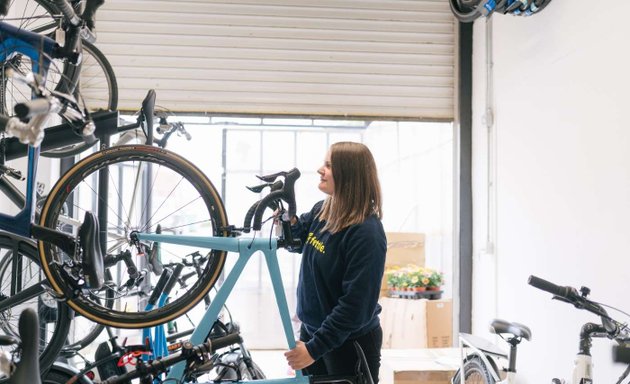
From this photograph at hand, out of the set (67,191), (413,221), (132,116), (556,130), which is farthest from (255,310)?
(67,191)

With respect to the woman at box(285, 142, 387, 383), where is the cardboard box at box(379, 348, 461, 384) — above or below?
below

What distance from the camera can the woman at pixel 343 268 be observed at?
5.97ft

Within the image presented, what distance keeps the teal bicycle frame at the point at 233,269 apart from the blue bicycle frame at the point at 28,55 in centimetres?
35

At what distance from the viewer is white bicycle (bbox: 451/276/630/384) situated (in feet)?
6.56

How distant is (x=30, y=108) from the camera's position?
3.64 feet

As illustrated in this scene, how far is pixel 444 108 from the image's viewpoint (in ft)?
12.9

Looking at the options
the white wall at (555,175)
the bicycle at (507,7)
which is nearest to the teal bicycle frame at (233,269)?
the white wall at (555,175)

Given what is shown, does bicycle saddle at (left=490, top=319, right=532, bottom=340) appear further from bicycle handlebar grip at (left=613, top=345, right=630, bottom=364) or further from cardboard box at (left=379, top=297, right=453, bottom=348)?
cardboard box at (left=379, top=297, right=453, bottom=348)

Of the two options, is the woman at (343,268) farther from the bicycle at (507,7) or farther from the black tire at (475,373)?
the bicycle at (507,7)

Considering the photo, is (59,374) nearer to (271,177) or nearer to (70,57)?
(271,177)

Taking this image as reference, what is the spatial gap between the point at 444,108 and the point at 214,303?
2574mm

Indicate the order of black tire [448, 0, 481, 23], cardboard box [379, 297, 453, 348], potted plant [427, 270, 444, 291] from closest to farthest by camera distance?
black tire [448, 0, 481, 23] < cardboard box [379, 297, 453, 348] < potted plant [427, 270, 444, 291]

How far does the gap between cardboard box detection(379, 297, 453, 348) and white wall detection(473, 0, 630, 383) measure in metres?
0.22

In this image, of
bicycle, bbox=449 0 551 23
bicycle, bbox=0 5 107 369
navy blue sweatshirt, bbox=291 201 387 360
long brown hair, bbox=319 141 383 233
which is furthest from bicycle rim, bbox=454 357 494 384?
bicycle, bbox=0 5 107 369
